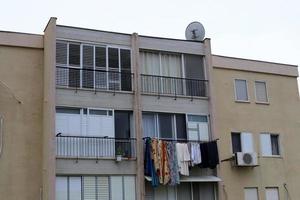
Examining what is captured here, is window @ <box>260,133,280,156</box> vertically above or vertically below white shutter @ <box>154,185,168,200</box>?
above

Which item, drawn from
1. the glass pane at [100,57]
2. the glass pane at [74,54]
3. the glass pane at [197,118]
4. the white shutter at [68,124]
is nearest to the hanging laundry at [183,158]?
the glass pane at [197,118]

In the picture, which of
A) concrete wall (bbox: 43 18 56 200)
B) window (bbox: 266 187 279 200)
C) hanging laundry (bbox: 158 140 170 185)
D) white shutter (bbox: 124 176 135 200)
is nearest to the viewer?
concrete wall (bbox: 43 18 56 200)

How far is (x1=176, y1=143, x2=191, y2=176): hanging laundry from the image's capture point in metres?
23.8

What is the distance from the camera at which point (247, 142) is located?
27.0 m

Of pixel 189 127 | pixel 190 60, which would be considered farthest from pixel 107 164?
pixel 190 60

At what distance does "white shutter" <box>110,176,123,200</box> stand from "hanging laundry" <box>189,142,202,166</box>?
3.34m

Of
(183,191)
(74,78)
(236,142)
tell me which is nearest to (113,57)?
(74,78)

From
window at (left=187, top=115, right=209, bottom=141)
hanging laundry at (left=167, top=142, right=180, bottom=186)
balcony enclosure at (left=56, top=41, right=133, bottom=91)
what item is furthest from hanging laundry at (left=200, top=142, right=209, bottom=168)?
balcony enclosure at (left=56, top=41, right=133, bottom=91)

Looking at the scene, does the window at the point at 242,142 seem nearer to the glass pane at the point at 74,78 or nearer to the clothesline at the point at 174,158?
the clothesline at the point at 174,158

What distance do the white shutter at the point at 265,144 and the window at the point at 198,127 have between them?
3474 mm

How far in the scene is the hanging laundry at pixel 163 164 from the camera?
2316cm

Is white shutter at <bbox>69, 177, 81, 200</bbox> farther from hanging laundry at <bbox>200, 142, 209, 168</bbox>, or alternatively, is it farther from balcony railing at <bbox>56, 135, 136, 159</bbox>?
hanging laundry at <bbox>200, 142, 209, 168</bbox>

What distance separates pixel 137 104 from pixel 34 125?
4.53 meters

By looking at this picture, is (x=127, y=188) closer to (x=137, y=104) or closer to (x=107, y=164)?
(x=107, y=164)
